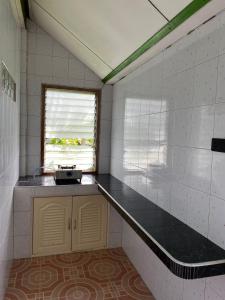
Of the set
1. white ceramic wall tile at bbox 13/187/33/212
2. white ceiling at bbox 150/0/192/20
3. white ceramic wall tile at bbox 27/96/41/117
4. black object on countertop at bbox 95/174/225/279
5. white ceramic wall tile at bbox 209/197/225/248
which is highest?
white ceiling at bbox 150/0/192/20

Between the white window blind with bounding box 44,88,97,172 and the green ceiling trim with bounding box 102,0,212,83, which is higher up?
the green ceiling trim with bounding box 102,0,212,83

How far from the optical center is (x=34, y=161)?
2.73 meters

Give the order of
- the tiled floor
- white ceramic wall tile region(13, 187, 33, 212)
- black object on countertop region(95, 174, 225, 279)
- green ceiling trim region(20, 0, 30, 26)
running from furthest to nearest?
white ceramic wall tile region(13, 187, 33, 212) < green ceiling trim region(20, 0, 30, 26) < the tiled floor < black object on countertop region(95, 174, 225, 279)

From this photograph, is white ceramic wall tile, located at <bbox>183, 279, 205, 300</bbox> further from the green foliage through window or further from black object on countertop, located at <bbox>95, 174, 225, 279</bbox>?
the green foliage through window

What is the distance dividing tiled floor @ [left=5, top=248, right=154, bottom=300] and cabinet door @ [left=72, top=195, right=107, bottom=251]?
103 mm

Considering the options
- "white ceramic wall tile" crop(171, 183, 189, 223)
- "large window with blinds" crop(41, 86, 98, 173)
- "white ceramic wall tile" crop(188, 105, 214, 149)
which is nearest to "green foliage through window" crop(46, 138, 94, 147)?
"large window with blinds" crop(41, 86, 98, 173)

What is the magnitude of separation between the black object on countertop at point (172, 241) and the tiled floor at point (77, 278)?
751 mm

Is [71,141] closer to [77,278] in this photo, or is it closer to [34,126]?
[34,126]

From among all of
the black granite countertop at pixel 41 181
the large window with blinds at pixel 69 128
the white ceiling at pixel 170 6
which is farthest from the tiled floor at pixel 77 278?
the white ceiling at pixel 170 6

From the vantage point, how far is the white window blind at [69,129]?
2.77 metres

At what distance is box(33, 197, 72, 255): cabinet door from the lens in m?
2.39

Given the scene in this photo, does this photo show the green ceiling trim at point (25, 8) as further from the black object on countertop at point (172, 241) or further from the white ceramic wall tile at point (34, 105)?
the black object on countertop at point (172, 241)

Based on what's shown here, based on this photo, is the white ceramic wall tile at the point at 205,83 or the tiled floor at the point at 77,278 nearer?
the white ceramic wall tile at the point at 205,83

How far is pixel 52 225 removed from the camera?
244cm
